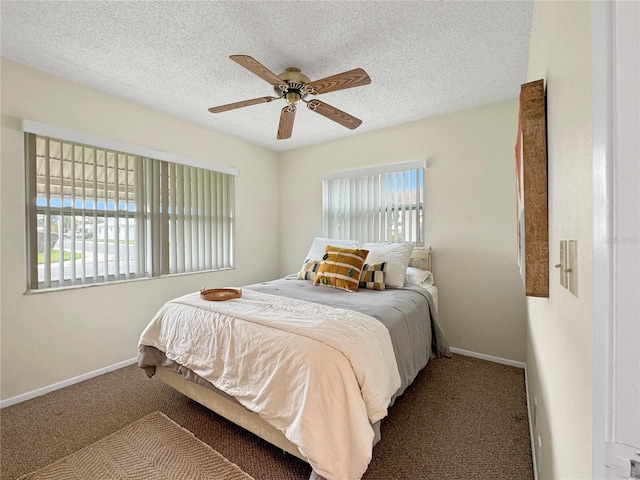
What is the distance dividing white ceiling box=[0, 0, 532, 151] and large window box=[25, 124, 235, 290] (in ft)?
2.15

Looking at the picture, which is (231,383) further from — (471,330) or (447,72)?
(447,72)

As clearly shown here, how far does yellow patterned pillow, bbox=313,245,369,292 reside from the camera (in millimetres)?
Result: 2557

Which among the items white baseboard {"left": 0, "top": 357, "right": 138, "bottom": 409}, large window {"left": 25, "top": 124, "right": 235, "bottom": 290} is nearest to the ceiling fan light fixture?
large window {"left": 25, "top": 124, "right": 235, "bottom": 290}

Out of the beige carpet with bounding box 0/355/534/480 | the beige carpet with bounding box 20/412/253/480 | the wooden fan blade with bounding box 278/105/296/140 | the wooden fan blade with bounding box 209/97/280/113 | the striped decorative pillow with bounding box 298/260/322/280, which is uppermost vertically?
the wooden fan blade with bounding box 209/97/280/113

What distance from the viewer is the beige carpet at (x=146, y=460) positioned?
145cm

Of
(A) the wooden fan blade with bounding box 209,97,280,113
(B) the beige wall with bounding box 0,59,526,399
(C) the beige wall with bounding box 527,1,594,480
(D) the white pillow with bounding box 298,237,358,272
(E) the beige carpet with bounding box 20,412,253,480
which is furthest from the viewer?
(D) the white pillow with bounding box 298,237,358,272

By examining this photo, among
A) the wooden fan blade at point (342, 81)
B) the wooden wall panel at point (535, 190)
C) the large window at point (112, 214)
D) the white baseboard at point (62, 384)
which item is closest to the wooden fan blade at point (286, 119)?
the wooden fan blade at point (342, 81)

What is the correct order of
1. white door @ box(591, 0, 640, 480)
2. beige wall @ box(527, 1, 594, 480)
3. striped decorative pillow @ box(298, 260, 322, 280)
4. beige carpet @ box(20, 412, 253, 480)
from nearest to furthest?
white door @ box(591, 0, 640, 480)
beige wall @ box(527, 1, 594, 480)
beige carpet @ box(20, 412, 253, 480)
striped decorative pillow @ box(298, 260, 322, 280)

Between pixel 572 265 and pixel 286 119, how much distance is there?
207 centimetres

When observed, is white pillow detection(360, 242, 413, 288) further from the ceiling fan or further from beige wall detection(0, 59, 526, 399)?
the ceiling fan

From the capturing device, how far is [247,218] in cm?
395

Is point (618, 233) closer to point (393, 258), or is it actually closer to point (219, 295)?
point (219, 295)

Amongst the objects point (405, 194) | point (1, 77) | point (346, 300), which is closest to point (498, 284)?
point (405, 194)

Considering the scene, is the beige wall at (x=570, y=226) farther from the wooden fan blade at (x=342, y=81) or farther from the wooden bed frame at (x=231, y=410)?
the wooden bed frame at (x=231, y=410)
